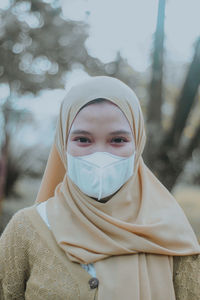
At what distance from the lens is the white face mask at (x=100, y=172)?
1694 mm

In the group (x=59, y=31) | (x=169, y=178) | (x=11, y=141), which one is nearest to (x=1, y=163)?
(x=11, y=141)

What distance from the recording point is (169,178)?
4.55 m

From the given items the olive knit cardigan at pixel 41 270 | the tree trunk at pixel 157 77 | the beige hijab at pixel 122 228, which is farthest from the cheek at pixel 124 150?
the tree trunk at pixel 157 77

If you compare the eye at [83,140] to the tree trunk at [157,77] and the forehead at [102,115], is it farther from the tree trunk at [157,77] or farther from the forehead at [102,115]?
the tree trunk at [157,77]

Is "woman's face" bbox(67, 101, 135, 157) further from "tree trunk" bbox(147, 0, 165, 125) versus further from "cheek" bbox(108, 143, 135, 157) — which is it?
"tree trunk" bbox(147, 0, 165, 125)

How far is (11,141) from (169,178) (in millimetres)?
3941

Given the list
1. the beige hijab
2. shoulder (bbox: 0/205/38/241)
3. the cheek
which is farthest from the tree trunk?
shoulder (bbox: 0/205/38/241)

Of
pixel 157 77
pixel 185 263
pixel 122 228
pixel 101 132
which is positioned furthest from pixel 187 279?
pixel 157 77

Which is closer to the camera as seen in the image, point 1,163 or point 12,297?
point 12,297

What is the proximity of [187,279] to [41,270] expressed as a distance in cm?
64

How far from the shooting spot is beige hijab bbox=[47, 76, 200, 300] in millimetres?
1699

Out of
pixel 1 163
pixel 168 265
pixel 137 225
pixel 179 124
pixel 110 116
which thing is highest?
pixel 110 116

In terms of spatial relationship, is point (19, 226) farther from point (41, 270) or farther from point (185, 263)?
point (185, 263)

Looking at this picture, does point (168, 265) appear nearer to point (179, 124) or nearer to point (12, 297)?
point (12, 297)
